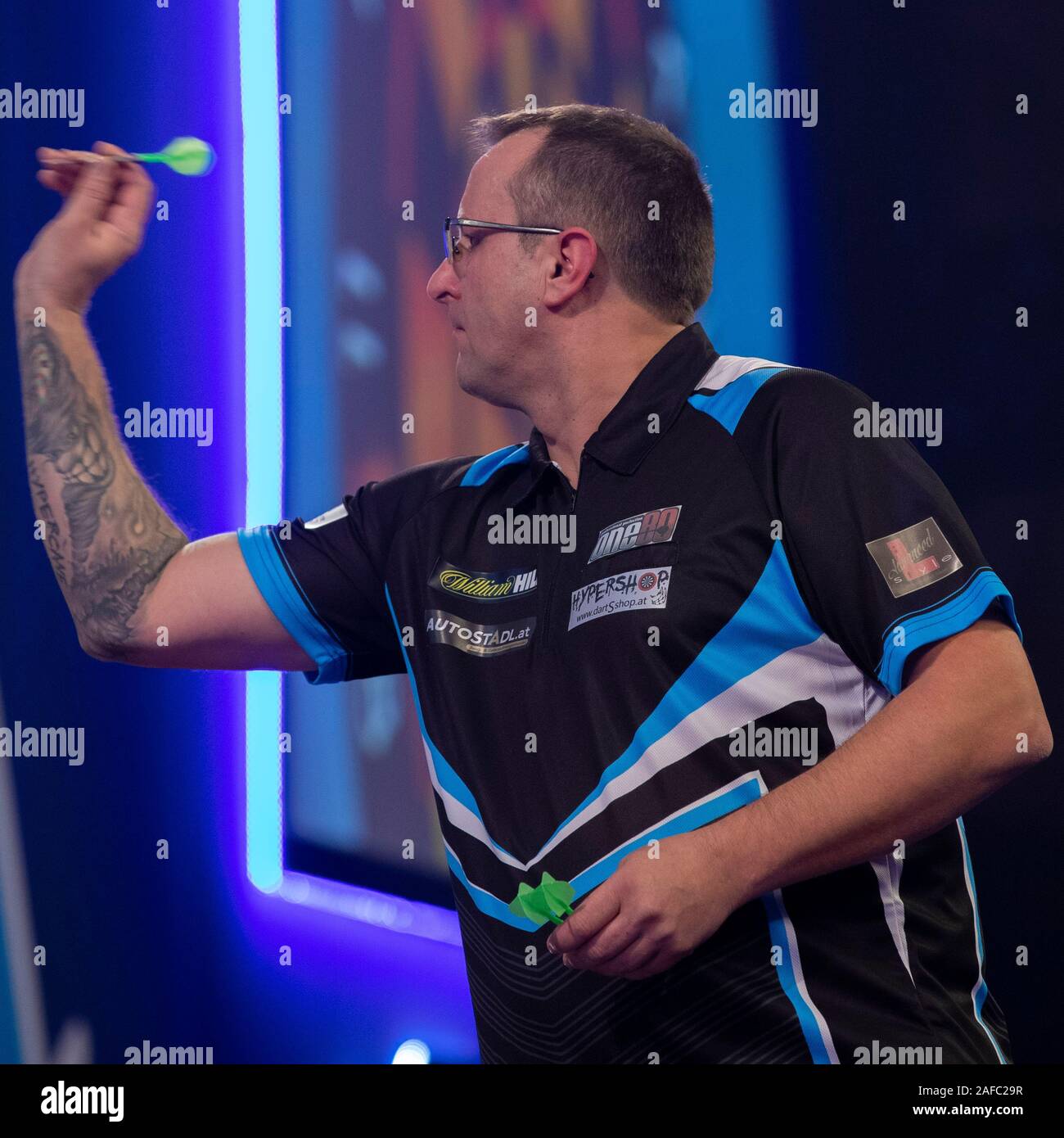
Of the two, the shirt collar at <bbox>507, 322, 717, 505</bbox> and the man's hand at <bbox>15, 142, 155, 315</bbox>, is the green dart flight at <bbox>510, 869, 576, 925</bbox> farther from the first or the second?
the man's hand at <bbox>15, 142, 155, 315</bbox>

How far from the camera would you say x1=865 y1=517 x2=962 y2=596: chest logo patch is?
1.09 meters

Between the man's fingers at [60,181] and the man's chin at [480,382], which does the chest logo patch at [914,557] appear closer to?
the man's chin at [480,382]

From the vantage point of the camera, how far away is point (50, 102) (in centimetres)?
191

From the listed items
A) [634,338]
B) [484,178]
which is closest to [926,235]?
[634,338]

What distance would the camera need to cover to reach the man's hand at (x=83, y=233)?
1.41 meters

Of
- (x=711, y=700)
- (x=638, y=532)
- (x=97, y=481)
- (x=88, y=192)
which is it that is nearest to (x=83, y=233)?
(x=88, y=192)

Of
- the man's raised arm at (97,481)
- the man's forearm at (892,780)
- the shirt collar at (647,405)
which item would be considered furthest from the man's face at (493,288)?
the man's forearm at (892,780)

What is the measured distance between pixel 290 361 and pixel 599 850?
1020mm

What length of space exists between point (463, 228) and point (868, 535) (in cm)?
65

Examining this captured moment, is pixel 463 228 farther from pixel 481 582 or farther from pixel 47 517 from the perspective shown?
pixel 47 517

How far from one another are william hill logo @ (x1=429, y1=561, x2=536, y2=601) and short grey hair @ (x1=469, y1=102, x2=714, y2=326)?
38 centimetres

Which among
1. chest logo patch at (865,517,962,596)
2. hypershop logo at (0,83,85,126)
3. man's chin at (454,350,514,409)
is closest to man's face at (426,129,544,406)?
man's chin at (454,350,514,409)

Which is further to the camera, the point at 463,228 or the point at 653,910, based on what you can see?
the point at 463,228
